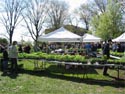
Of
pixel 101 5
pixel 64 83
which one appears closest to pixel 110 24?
pixel 101 5

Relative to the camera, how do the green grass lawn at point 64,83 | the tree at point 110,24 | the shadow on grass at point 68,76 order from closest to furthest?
the green grass lawn at point 64,83, the shadow on grass at point 68,76, the tree at point 110,24

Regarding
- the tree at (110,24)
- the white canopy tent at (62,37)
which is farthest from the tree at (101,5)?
the white canopy tent at (62,37)

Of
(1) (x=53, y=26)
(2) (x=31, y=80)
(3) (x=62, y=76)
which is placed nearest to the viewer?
(2) (x=31, y=80)

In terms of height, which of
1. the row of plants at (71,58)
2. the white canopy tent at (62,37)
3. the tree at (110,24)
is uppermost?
the tree at (110,24)

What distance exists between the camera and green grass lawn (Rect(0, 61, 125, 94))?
11.2m

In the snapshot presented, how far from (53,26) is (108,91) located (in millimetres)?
66514

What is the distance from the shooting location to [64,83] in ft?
42.7

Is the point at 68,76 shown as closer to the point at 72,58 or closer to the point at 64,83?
the point at 72,58

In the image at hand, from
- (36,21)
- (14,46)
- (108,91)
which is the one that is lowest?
(108,91)

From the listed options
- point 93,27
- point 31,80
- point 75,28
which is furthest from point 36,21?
point 31,80

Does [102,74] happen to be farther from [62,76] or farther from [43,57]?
[43,57]

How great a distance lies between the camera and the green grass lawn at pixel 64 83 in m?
Answer: 11.2

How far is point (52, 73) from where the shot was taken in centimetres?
1608

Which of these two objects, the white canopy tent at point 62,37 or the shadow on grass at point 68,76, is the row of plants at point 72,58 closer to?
the shadow on grass at point 68,76
